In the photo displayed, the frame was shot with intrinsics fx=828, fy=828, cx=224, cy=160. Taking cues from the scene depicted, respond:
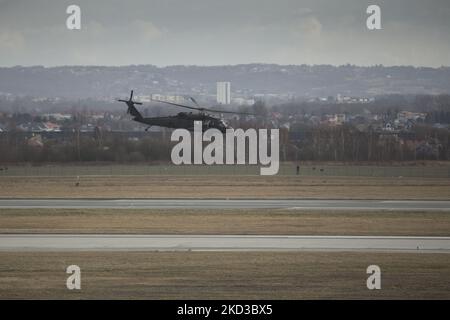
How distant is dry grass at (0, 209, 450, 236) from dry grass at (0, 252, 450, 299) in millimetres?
5752

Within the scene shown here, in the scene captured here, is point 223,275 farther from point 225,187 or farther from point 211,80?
point 211,80

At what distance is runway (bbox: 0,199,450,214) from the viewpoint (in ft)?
124

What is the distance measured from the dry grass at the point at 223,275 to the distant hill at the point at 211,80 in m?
132

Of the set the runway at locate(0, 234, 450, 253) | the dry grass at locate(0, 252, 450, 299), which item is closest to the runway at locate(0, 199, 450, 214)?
the runway at locate(0, 234, 450, 253)

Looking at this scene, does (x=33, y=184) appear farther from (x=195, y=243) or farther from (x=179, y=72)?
(x=179, y=72)

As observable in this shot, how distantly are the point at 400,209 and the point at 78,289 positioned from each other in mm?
21482

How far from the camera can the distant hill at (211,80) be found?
161 meters

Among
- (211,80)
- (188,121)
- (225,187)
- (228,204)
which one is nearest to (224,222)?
(228,204)

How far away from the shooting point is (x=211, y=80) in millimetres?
171000

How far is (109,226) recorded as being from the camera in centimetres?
3038

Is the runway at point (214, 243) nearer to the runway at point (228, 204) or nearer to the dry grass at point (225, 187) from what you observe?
the runway at point (228, 204)

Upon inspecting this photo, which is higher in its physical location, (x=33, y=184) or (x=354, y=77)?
(x=354, y=77)

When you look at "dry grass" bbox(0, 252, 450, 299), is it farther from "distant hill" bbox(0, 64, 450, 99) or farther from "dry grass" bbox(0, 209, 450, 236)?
"distant hill" bbox(0, 64, 450, 99)
